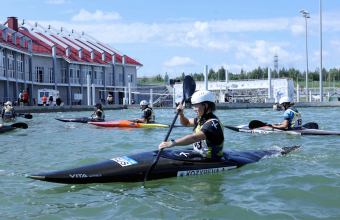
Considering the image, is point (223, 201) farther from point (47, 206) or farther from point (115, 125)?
point (115, 125)

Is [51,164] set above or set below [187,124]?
below

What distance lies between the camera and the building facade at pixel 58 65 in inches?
1147

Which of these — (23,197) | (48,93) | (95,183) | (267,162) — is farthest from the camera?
(48,93)

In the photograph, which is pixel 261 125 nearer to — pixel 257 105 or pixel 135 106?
pixel 257 105

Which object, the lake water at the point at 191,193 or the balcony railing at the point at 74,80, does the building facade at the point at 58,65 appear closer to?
the balcony railing at the point at 74,80

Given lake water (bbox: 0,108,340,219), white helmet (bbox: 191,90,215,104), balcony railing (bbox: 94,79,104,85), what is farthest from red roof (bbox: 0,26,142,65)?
white helmet (bbox: 191,90,215,104)

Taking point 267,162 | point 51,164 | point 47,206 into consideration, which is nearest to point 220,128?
point 267,162

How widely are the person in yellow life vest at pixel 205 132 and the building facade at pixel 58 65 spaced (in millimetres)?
24178

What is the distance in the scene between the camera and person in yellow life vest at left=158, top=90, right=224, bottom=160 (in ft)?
17.2

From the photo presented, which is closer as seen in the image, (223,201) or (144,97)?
(223,201)

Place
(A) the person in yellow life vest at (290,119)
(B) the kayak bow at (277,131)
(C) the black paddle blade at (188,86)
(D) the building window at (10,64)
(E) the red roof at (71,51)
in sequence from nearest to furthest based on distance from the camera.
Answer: (C) the black paddle blade at (188,86) → (A) the person in yellow life vest at (290,119) → (B) the kayak bow at (277,131) → (D) the building window at (10,64) → (E) the red roof at (71,51)

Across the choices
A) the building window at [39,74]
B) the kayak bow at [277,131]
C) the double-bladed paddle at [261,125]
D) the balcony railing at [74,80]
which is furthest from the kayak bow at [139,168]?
the balcony railing at [74,80]

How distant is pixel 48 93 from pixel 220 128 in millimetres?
29751

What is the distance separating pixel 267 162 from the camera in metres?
6.66
